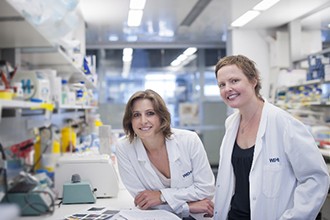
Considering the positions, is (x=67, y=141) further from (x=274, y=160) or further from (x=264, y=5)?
(x=264, y=5)

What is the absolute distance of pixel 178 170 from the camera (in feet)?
6.57

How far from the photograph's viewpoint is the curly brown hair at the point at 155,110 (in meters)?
2.04

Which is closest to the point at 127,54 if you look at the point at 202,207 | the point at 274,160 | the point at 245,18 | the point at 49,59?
the point at 245,18

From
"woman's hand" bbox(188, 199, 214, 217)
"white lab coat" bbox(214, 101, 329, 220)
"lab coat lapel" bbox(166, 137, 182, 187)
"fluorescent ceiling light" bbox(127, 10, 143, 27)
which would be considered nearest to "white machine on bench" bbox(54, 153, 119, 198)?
"lab coat lapel" bbox(166, 137, 182, 187)

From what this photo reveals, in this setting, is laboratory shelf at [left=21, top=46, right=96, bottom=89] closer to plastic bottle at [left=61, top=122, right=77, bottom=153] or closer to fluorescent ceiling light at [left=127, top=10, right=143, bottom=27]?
plastic bottle at [left=61, top=122, right=77, bottom=153]

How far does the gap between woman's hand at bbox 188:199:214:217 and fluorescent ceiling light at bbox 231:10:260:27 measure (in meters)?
3.56

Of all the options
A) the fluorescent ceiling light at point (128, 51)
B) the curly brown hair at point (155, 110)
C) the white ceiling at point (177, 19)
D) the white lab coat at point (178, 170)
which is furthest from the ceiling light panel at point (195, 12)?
the white lab coat at point (178, 170)

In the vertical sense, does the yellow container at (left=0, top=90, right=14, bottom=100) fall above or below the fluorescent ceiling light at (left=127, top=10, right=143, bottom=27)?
below

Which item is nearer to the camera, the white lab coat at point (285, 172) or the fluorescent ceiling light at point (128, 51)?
the white lab coat at point (285, 172)

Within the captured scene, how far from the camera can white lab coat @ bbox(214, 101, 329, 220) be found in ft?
5.30

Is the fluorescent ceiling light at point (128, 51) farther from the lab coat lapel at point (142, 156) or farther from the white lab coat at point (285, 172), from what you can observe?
the white lab coat at point (285, 172)

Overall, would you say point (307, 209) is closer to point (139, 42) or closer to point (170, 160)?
point (170, 160)

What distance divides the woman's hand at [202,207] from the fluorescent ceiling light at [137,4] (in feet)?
9.76

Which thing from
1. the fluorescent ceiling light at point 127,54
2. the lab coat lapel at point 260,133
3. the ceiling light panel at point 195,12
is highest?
the ceiling light panel at point 195,12
